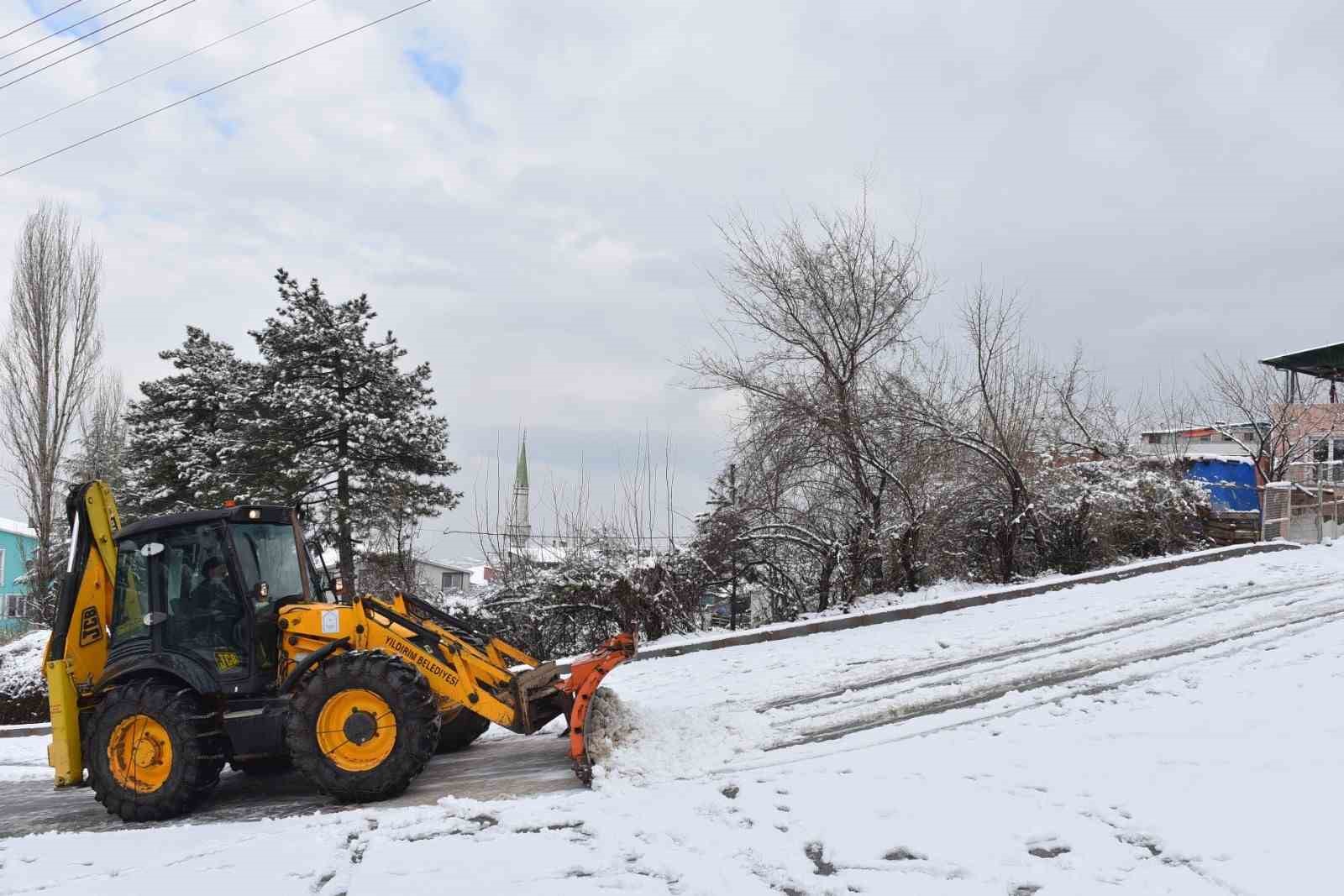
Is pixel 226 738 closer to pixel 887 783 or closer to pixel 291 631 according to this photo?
pixel 291 631

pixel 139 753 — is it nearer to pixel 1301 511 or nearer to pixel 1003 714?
pixel 1003 714

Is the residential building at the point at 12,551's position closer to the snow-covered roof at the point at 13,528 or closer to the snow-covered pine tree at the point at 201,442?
the snow-covered roof at the point at 13,528

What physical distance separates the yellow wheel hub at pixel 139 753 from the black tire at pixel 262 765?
1.59ft

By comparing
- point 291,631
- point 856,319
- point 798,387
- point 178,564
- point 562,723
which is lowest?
point 562,723

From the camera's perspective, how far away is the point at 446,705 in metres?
7.41

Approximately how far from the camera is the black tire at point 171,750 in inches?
256

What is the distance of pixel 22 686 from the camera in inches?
542

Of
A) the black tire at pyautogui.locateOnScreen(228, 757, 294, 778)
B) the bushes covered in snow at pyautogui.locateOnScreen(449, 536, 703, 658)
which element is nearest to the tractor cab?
the black tire at pyautogui.locateOnScreen(228, 757, 294, 778)

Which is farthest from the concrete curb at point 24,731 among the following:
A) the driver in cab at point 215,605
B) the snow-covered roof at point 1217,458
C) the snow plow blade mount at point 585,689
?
the snow-covered roof at point 1217,458

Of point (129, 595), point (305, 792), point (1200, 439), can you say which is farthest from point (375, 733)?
point (1200, 439)

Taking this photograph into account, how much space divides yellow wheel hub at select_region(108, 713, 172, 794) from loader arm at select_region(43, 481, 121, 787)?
1.15ft

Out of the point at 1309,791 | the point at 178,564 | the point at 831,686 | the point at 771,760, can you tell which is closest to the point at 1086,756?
the point at 1309,791

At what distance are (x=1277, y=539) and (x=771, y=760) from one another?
578 inches

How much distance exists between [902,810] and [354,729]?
11.7ft
